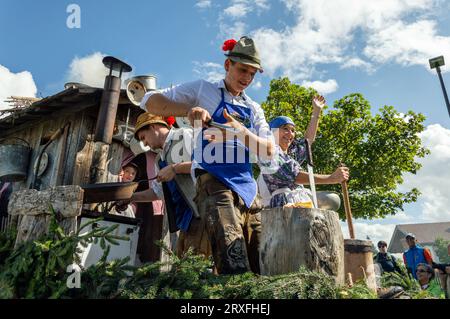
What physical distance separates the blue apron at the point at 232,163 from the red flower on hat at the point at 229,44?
1.37 ft

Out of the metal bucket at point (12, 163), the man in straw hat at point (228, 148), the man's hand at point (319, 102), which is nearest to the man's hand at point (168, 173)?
the man in straw hat at point (228, 148)

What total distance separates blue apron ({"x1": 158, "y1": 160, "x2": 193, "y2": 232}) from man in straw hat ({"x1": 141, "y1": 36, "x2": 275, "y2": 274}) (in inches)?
22.2

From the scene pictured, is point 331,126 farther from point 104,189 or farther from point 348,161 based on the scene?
point 104,189

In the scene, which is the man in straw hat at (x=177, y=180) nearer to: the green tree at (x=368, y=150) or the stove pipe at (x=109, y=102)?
the stove pipe at (x=109, y=102)

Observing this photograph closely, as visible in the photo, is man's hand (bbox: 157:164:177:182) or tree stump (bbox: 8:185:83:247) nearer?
tree stump (bbox: 8:185:83:247)

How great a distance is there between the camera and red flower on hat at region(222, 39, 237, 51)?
3086 millimetres

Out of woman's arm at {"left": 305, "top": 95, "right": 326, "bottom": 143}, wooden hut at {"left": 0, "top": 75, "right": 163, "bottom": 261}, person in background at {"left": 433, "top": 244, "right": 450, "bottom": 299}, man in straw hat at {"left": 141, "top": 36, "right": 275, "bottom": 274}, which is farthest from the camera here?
wooden hut at {"left": 0, "top": 75, "right": 163, "bottom": 261}

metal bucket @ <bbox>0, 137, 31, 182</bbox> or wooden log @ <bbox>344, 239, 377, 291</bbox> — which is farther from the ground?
metal bucket @ <bbox>0, 137, 31, 182</bbox>

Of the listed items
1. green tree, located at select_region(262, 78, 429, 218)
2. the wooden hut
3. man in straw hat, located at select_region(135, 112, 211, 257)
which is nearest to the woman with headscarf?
man in straw hat, located at select_region(135, 112, 211, 257)

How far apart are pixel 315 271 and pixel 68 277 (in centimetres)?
156

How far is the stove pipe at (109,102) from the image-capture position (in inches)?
234

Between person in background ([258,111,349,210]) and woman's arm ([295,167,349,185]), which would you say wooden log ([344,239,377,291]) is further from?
woman's arm ([295,167,349,185])

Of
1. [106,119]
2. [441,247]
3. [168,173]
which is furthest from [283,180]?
[441,247]
